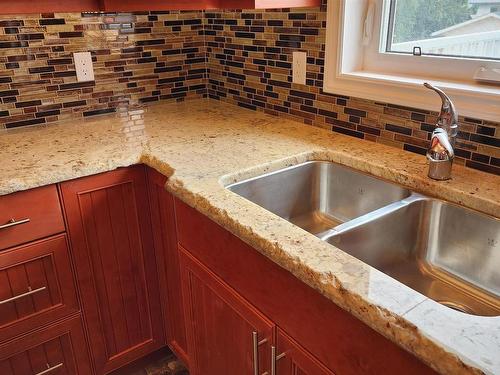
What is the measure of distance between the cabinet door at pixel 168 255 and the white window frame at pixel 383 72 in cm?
65

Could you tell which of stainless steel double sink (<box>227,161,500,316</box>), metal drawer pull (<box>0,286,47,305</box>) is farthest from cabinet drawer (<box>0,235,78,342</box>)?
stainless steel double sink (<box>227,161,500,316</box>)

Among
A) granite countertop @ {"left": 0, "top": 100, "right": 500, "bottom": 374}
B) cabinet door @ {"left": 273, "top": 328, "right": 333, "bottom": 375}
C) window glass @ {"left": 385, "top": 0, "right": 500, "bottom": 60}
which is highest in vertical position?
window glass @ {"left": 385, "top": 0, "right": 500, "bottom": 60}

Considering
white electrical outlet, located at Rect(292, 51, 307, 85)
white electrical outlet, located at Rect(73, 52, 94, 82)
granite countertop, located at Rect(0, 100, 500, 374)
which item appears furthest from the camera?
white electrical outlet, located at Rect(73, 52, 94, 82)

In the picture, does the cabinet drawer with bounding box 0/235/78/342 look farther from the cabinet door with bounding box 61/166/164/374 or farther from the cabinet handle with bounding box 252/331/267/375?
the cabinet handle with bounding box 252/331/267/375

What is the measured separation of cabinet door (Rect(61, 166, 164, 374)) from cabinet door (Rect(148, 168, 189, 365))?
0.04 m

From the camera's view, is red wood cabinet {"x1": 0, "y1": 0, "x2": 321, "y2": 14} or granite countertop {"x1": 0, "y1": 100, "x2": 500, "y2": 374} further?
red wood cabinet {"x1": 0, "y1": 0, "x2": 321, "y2": 14}

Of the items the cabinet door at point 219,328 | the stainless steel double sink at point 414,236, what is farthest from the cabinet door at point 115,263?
the stainless steel double sink at point 414,236

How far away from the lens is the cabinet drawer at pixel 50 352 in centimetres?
136

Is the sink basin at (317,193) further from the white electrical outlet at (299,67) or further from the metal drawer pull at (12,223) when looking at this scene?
the metal drawer pull at (12,223)

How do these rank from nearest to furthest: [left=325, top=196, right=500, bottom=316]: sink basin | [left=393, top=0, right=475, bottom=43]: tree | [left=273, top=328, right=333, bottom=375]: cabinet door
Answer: [left=273, top=328, right=333, bottom=375]: cabinet door, [left=325, top=196, right=500, bottom=316]: sink basin, [left=393, top=0, right=475, bottom=43]: tree

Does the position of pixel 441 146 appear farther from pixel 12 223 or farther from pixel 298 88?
pixel 12 223

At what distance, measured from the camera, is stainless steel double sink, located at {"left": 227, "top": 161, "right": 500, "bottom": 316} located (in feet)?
3.36

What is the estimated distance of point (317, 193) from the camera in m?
1.39

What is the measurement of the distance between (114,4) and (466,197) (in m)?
1.11
